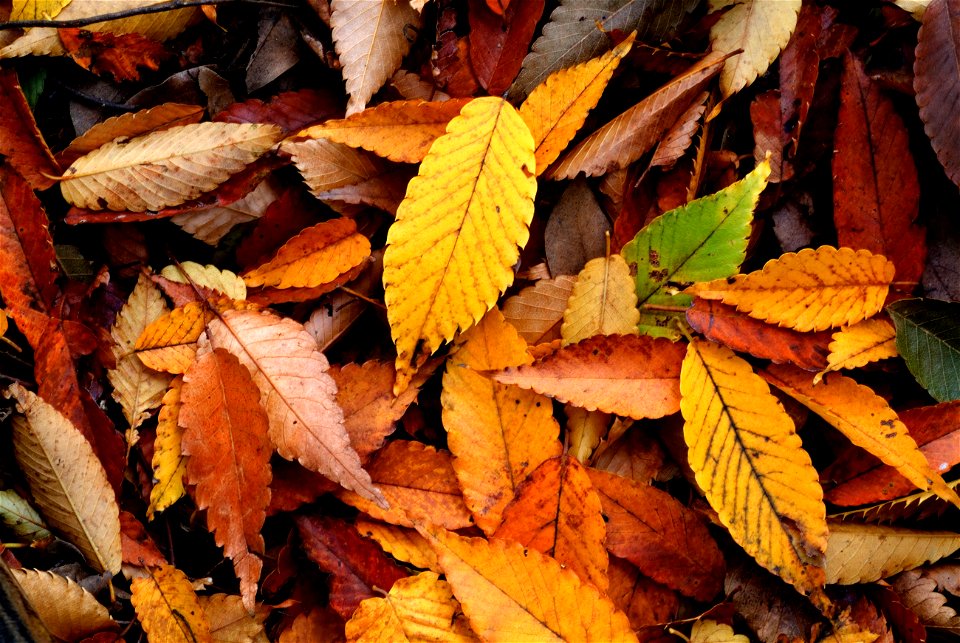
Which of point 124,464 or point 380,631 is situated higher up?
point 124,464

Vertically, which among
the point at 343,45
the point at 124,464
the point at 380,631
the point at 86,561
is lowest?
the point at 380,631

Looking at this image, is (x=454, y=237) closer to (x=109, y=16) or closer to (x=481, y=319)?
(x=481, y=319)

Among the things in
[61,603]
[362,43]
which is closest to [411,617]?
[61,603]

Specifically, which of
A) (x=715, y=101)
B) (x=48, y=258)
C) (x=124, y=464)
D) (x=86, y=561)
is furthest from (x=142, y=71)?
(x=715, y=101)

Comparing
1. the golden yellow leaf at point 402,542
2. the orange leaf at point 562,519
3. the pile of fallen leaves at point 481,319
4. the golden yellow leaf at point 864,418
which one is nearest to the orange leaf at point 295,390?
the pile of fallen leaves at point 481,319

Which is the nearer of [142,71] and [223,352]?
[223,352]

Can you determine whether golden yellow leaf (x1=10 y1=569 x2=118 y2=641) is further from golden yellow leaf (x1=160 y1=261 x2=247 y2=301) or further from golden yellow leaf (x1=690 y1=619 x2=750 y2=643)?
golden yellow leaf (x1=690 y1=619 x2=750 y2=643)

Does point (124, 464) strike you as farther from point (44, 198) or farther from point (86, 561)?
point (44, 198)

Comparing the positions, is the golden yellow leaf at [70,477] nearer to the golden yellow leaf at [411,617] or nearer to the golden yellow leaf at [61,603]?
the golden yellow leaf at [61,603]
